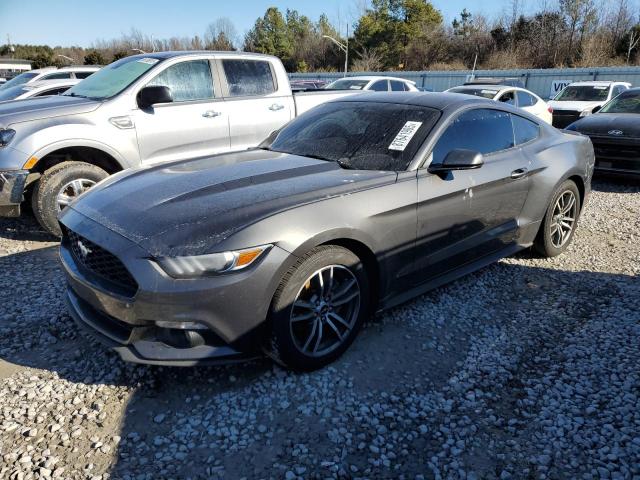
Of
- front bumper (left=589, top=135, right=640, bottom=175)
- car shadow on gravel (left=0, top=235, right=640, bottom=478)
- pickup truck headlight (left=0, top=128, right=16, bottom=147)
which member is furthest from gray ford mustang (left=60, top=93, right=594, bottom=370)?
front bumper (left=589, top=135, right=640, bottom=175)

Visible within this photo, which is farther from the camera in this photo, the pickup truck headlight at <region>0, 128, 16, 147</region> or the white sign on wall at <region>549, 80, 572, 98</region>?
Answer: the white sign on wall at <region>549, 80, 572, 98</region>

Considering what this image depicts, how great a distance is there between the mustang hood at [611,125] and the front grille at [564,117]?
18.3 ft

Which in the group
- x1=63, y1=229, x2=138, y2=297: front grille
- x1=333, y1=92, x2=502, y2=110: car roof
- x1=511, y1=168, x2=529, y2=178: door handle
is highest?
x1=333, y1=92, x2=502, y2=110: car roof

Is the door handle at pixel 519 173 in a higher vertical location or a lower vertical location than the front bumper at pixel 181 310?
higher

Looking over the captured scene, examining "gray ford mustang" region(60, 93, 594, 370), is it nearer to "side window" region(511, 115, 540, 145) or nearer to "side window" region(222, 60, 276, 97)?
"side window" region(511, 115, 540, 145)

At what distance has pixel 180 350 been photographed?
8.34 ft

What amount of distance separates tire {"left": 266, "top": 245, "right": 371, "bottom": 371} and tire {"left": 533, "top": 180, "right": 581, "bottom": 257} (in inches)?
93.0

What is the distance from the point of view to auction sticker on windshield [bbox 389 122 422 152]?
11.3ft

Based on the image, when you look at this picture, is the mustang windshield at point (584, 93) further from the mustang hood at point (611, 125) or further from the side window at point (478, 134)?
the side window at point (478, 134)

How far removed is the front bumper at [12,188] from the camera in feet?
15.3

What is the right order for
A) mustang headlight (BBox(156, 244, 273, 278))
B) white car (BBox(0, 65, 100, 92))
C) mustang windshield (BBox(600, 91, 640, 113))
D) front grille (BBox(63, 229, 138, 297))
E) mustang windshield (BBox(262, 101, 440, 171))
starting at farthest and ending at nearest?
white car (BBox(0, 65, 100, 92)) < mustang windshield (BBox(600, 91, 640, 113)) < mustang windshield (BBox(262, 101, 440, 171)) < front grille (BBox(63, 229, 138, 297)) < mustang headlight (BBox(156, 244, 273, 278))

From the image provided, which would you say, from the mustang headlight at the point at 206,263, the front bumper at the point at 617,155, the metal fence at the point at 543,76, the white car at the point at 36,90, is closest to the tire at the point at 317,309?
the mustang headlight at the point at 206,263

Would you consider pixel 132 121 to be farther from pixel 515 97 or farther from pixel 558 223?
pixel 515 97

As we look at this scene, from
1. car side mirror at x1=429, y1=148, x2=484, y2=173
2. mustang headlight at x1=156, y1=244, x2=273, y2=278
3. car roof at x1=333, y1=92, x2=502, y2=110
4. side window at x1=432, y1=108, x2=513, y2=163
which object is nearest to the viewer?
mustang headlight at x1=156, y1=244, x2=273, y2=278
